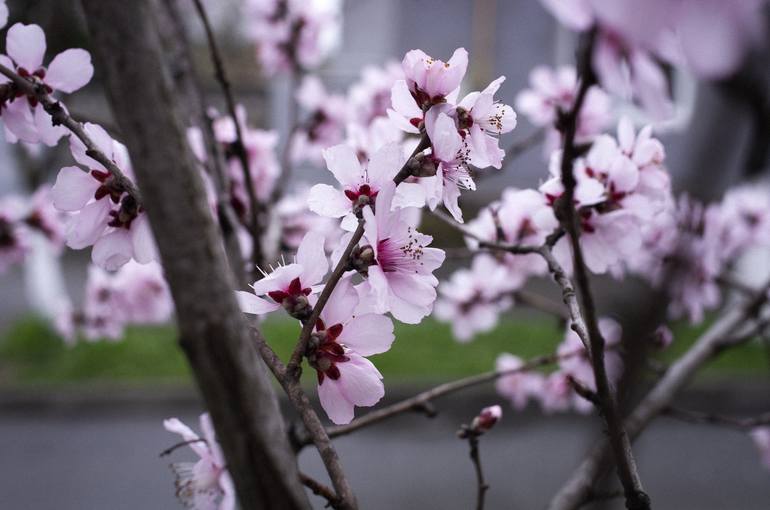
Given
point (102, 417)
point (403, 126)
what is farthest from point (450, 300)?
point (102, 417)

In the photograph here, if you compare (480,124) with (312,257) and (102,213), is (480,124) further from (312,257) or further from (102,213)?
(102,213)

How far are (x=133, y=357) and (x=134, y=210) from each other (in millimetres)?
5493

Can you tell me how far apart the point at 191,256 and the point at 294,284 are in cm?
31

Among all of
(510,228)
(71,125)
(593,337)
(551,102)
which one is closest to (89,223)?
(71,125)

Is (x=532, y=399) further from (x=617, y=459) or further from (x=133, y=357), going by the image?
(x=617, y=459)

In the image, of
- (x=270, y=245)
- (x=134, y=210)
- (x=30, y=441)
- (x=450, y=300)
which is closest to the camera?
(x=134, y=210)

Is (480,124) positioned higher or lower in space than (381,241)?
higher

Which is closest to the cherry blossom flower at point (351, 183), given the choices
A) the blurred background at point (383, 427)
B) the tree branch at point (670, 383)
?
the tree branch at point (670, 383)

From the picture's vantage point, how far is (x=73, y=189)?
85 cm

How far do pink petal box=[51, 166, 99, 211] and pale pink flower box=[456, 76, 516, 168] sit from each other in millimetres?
458

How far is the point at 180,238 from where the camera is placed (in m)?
0.49

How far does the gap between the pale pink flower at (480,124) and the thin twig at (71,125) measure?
1.26 ft

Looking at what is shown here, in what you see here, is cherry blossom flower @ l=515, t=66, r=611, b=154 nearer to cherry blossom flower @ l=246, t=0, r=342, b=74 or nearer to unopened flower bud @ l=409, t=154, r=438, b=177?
cherry blossom flower @ l=246, t=0, r=342, b=74

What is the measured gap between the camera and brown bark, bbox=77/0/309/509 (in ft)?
1.54
